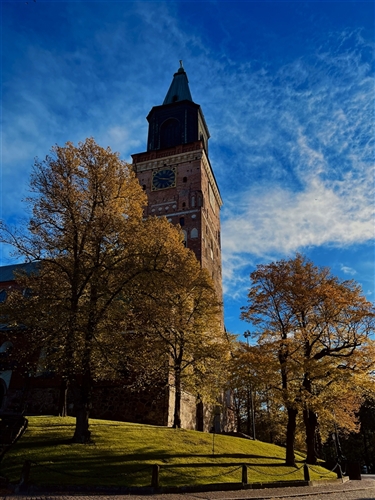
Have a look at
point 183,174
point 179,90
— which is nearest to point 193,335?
point 183,174

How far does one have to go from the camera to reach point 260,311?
19.6 metres

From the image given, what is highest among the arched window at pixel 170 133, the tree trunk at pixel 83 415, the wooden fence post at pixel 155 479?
the arched window at pixel 170 133

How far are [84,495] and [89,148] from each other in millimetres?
13646

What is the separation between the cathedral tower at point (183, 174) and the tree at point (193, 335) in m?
10.8

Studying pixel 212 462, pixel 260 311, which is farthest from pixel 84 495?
pixel 260 311

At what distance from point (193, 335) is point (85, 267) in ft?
30.3

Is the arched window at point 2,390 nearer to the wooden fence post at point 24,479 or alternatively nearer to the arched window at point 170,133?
the wooden fence post at point 24,479

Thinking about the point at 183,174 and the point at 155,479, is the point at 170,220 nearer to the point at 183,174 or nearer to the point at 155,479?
the point at 183,174

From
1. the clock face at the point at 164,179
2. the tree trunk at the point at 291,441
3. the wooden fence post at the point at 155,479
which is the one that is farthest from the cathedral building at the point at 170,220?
the wooden fence post at the point at 155,479

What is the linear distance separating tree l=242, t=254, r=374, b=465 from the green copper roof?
3078 cm

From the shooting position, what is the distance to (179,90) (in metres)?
45.2

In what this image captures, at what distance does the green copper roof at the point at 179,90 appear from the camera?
144ft

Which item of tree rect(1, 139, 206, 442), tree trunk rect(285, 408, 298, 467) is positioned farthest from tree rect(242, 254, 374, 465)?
tree rect(1, 139, 206, 442)

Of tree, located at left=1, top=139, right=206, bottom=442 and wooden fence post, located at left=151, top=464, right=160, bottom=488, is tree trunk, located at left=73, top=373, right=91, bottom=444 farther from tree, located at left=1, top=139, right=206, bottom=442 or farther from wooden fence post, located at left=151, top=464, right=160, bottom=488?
wooden fence post, located at left=151, top=464, right=160, bottom=488
